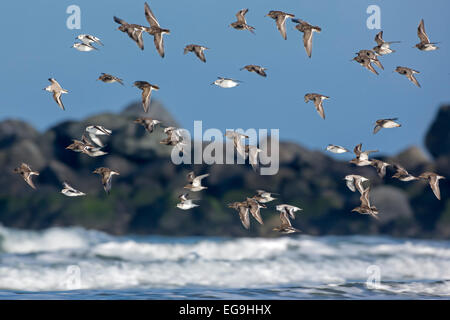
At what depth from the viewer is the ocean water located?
14922mm

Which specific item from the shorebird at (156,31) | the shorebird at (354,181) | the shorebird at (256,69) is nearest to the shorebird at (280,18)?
the shorebird at (256,69)

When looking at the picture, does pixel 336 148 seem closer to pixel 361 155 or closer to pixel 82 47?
pixel 361 155

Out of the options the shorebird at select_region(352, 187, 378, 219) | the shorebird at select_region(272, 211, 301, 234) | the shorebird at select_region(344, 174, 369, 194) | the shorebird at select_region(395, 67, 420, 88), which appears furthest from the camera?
the shorebird at select_region(344, 174, 369, 194)

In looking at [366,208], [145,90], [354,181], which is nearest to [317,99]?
[354,181]

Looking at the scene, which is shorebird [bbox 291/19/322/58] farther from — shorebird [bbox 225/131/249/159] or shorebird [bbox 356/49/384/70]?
shorebird [bbox 225/131/249/159]

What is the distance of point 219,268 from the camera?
18.7 meters

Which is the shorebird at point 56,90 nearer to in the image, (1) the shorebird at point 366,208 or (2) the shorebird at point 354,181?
(2) the shorebird at point 354,181

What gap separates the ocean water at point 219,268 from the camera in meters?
14.9

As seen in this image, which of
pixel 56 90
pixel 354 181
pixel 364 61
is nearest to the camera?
pixel 364 61

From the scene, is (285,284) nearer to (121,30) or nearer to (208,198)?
(121,30)

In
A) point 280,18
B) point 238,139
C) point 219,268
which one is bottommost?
point 219,268

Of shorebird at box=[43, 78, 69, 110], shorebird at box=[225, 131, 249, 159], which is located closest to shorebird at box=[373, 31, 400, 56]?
shorebird at box=[225, 131, 249, 159]

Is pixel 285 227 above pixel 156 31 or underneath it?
underneath

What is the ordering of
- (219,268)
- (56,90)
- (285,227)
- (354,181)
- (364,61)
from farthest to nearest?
(219,268) < (354,181) < (56,90) < (364,61) < (285,227)
